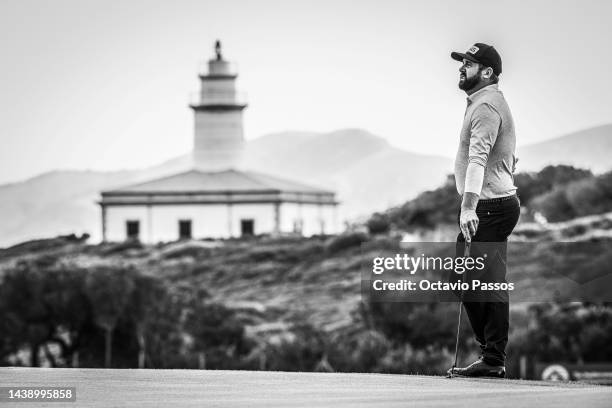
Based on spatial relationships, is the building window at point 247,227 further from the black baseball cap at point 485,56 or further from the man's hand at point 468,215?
the man's hand at point 468,215

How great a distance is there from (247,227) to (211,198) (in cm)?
266

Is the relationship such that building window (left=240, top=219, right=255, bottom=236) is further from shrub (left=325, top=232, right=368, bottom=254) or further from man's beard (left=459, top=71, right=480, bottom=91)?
man's beard (left=459, top=71, right=480, bottom=91)

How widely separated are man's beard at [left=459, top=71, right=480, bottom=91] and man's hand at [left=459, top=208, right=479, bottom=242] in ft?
2.43

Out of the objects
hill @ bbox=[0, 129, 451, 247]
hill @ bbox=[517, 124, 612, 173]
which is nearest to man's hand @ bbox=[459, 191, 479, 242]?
hill @ bbox=[517, 124, 612, 173]

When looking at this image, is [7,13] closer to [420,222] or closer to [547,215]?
[420,222]

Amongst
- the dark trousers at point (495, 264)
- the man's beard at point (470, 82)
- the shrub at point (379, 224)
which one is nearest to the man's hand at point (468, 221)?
the dark trousers at point (495, 264)

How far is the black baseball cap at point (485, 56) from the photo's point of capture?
319 inches

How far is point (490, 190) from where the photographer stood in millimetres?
7992

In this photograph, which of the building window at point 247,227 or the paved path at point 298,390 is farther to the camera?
the building window at point 247,227

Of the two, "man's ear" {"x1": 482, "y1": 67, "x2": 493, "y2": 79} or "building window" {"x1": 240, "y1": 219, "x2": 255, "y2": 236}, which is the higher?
"building window" {"x1": 240, "y1": 219, "x2": 255, "y2": 236}

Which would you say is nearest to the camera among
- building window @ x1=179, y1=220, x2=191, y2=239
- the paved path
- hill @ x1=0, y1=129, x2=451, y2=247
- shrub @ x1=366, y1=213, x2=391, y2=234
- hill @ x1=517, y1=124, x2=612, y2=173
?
the paved path

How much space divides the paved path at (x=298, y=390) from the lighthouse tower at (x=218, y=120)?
226ft

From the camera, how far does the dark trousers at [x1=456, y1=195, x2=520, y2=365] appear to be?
7.97 metres

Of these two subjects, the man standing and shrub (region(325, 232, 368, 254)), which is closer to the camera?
the man standing
